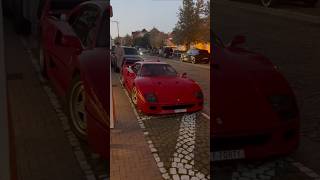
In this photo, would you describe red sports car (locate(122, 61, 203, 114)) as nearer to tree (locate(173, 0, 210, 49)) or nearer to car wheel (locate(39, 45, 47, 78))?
tree (locate(173, 0, 210, 49))

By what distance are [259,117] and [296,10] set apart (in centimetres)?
681

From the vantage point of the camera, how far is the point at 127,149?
1.11m

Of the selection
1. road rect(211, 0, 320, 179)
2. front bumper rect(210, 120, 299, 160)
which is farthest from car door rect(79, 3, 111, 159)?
front bumper rect(210, 120, 299, 160)

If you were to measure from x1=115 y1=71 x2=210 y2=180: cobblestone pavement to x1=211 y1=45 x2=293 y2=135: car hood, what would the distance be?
37 cm

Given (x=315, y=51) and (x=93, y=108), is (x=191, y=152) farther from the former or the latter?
(x=315, y=51)

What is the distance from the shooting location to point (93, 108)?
1455 millimetres

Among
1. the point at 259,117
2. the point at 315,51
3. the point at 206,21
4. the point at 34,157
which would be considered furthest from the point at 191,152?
the point at 315,51

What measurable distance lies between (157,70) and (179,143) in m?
0.27

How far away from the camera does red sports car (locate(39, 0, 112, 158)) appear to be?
1.17 meters

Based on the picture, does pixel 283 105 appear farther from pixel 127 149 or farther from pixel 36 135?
pixel 36 135

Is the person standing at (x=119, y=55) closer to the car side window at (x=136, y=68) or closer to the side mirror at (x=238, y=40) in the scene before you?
the car side window at (x=136, y=68)

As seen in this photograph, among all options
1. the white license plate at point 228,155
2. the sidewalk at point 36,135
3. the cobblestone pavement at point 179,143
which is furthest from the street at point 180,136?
the sidewalk at point 36,135

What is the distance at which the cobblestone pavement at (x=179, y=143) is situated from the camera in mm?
1173

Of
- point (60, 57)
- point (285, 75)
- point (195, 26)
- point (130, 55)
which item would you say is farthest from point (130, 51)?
point (285, 75)
